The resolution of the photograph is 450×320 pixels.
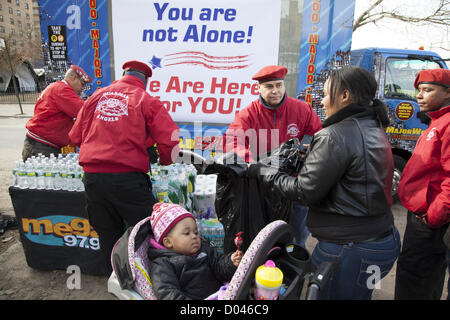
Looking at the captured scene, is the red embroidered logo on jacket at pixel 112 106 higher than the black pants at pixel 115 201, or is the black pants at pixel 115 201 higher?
the red embroidered logo on jacket at pixel 112 106

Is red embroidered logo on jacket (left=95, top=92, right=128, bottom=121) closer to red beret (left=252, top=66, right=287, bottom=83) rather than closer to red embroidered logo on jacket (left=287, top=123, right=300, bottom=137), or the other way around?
red beret (left=252, top=66, right=287, bottom=83)

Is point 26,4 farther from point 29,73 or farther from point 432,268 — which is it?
point 432,268

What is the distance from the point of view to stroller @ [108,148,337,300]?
1289 millimetres

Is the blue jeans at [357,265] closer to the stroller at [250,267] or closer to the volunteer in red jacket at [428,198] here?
the stroller at [250,267]

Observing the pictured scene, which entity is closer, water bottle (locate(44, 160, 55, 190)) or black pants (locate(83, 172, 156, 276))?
black pants (locate(83, 172, 156, 276))

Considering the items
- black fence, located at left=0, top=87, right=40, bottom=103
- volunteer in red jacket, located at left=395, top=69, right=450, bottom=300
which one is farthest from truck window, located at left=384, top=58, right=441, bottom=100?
black fence, located at left=0, top=87, right=40, bottom=103

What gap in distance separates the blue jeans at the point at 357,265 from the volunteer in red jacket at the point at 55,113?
10.7ft

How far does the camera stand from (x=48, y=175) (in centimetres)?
287

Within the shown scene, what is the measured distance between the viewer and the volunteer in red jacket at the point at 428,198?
184cm

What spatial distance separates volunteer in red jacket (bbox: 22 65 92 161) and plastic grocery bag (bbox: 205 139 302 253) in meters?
2.37

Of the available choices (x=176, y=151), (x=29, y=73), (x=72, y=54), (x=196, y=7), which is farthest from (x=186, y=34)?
(x=29, y=73)

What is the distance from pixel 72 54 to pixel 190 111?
2.07 m

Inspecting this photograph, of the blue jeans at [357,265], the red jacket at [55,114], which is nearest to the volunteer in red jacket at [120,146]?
the red jacket at [55,114]

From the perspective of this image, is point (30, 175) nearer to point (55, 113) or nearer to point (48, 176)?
point (48, 176)
